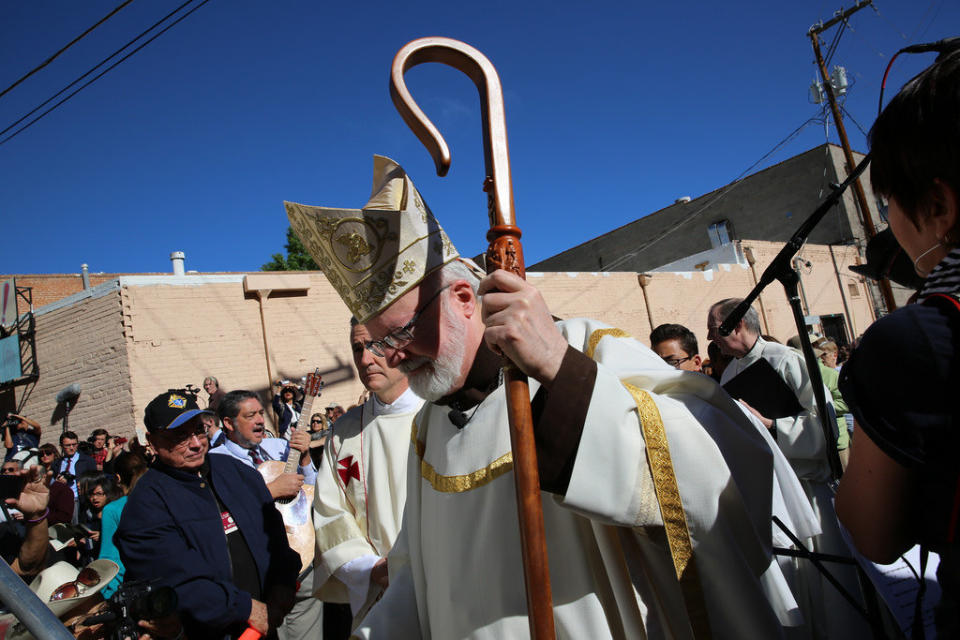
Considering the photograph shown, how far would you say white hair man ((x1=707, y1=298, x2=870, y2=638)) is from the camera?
2.72m

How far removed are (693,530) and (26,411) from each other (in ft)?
47.3

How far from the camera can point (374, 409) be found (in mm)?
3424

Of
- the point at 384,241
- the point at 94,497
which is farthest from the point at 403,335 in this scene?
the point at 94,497

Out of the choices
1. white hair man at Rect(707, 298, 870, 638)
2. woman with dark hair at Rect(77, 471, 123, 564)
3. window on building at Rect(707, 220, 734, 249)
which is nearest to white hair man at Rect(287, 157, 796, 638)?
white hair man at Rect(707, 298, 870, 638)

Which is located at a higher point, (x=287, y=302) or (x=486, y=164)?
A: (x=287, y=302)

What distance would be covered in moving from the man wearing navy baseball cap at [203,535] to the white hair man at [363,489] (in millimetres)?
442

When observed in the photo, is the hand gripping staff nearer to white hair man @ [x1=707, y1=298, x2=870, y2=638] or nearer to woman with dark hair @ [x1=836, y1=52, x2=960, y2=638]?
woman with dark hair @ [x1=836, y1=52, x2=960, y2=638]

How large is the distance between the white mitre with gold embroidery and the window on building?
27.4 m

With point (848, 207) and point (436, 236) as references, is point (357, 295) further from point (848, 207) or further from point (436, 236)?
point (848, 207)

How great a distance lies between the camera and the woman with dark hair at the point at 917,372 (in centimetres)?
93

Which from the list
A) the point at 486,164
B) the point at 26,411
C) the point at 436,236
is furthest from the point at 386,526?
the point at 26,411

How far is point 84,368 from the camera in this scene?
10727 mm

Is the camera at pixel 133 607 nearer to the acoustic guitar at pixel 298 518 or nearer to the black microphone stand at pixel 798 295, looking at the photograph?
the acoustic guitar at pixel 298 518

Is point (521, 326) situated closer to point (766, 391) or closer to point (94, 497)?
point (766, 391)
